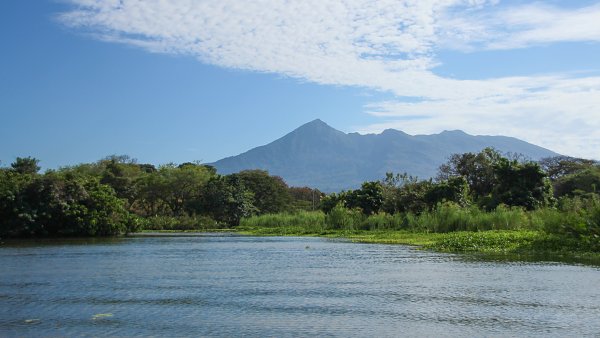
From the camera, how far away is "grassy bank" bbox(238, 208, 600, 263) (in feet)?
90.9

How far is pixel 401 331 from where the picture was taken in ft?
40.0

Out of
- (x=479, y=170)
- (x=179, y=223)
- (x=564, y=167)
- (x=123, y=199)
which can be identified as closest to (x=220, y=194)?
(x=179, y=223)

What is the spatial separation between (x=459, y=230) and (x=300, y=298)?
27541mm

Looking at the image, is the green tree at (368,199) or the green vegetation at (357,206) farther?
the green tree at (368,199)

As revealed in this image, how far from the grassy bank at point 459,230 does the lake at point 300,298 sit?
470 centimetres

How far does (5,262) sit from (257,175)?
57361mm

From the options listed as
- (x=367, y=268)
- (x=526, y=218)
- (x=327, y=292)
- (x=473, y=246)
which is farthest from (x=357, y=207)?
(x=327, y=292)

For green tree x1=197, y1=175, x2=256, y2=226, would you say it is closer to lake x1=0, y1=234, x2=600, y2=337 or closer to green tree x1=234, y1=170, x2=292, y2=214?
green tree x1=234, y1=170, x2=292, y2=214

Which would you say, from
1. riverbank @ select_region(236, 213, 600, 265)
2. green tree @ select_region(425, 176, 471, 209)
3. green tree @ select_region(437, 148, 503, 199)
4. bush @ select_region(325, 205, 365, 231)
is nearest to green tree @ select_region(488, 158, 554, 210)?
green tree @ select_region(425, 176, 471, 209)

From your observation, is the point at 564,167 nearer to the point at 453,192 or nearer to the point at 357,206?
the point at 357,206

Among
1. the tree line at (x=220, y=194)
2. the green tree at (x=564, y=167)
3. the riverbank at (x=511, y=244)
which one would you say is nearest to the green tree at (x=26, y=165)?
the tree line at (x=220, y=194)

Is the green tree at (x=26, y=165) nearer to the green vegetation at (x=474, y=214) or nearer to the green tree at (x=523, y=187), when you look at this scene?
the green vegetation at (x=474, y=214)

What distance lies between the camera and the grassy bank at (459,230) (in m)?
27.7

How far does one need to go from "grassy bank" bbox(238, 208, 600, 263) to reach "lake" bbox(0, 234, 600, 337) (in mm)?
4704
